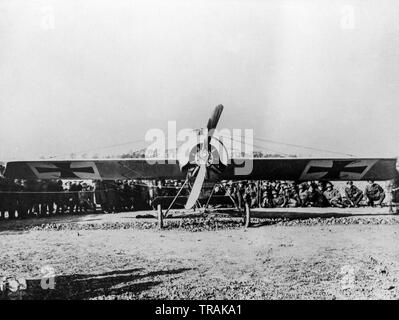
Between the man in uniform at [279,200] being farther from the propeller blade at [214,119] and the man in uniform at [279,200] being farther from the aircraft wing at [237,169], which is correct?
the propeller blade at [214,119]

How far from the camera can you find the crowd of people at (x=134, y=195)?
51.0ft

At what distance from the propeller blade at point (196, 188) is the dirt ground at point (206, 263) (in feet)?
2.81

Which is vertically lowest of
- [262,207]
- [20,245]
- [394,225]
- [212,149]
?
[262,207]

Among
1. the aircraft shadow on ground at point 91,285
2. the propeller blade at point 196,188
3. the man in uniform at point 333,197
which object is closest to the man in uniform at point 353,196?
the man in uniform at point 333,197

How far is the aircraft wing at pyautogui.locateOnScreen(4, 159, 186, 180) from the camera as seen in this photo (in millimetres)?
12297

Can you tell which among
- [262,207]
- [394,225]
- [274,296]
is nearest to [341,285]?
[274,296]

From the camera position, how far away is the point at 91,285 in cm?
509

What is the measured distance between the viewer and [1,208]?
530 inches

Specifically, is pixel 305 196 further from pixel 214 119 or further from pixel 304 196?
pixel 214 119

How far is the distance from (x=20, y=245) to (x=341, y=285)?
6.75m

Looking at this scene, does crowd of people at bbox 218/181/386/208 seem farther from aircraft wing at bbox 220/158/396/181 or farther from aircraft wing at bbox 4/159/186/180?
aircraft wing at bbox 4/159/186/180

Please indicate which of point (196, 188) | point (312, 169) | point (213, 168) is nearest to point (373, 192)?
point (312, 169)

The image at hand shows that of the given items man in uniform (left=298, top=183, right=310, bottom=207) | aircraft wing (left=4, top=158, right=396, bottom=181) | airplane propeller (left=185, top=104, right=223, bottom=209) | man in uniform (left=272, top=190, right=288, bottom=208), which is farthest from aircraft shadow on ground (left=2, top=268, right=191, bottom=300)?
Result: man in uniform (left=298, top=183, right=310, bottom=207)
